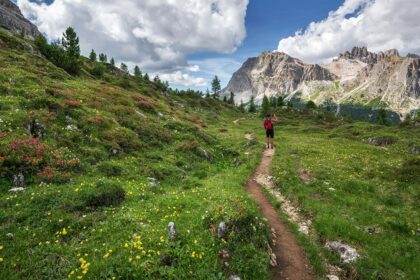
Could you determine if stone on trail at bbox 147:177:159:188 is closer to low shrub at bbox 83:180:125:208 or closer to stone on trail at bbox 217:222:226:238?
low shrub at bbox 83:180:125:208

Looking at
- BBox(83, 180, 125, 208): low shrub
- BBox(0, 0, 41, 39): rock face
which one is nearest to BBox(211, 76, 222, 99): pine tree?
BBox(0, 0, 41, 39): rock face

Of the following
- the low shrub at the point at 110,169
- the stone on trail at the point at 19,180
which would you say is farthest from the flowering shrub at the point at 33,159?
the low shrub at the point at 110,169

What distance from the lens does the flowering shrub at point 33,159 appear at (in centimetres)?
1551

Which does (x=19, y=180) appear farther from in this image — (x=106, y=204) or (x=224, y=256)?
(x=224, y=256)

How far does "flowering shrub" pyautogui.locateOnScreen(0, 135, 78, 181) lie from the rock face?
475 feet

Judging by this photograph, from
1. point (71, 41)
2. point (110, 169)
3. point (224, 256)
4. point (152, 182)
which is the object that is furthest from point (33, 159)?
point (71, 41)

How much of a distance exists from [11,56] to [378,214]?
58497 millimetres

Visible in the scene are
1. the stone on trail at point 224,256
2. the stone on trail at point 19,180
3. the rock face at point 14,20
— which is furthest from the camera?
the rock face at point 14,20

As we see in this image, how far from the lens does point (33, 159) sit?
1630cm

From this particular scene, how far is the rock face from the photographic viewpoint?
449 feet

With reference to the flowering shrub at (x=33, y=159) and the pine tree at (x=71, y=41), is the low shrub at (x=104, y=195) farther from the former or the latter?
the pine tree at (x=71, y=41)

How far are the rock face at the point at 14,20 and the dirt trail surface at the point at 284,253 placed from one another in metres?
155

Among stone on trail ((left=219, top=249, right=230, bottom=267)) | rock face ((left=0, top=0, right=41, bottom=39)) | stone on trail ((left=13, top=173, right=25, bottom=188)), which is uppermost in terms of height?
rock face ((left=0, top=0, right=41, bottom=39))

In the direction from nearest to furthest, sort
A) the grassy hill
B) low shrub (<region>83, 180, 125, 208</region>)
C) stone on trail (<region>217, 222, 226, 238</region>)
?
the grassy hill → stone on trail (<region>217, 222, 226, 238</region>) → low shrub (<region>83, 180, 125, 208</region>)
